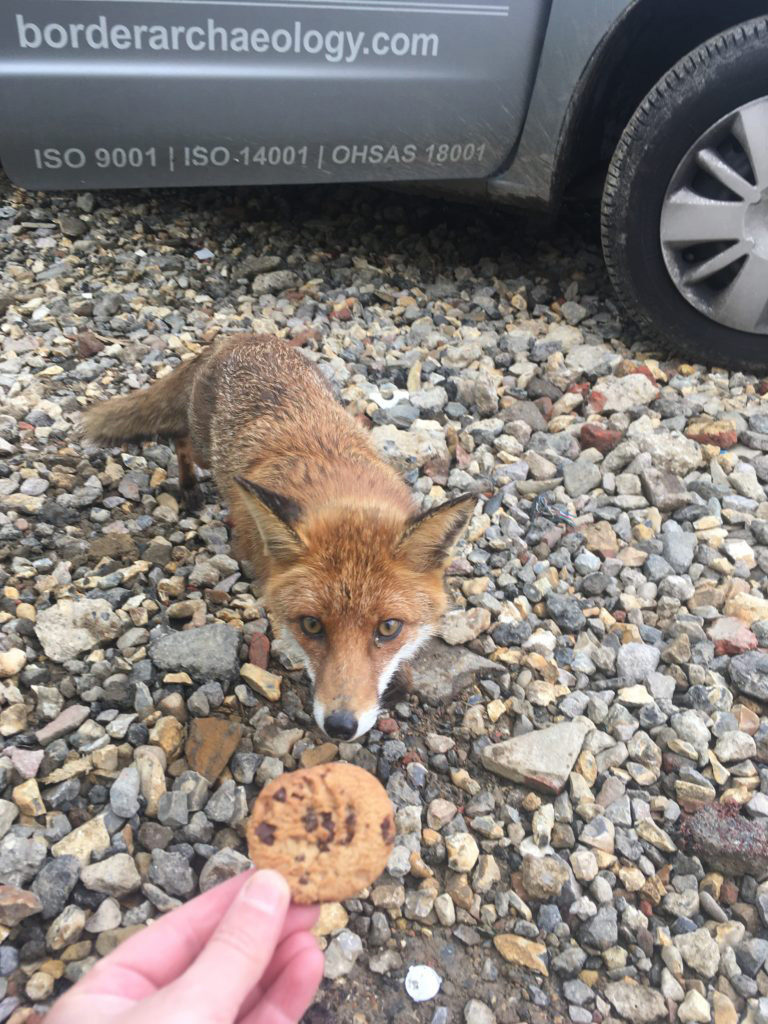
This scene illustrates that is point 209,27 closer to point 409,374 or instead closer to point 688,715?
point 409,374

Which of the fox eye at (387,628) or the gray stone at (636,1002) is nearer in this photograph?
the gray stone at (636,1002)

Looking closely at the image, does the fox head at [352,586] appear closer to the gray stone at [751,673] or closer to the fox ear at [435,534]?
the fox ear at [435,534]

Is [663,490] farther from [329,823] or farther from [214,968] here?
[214,968]

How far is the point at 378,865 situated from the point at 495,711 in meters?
1.32

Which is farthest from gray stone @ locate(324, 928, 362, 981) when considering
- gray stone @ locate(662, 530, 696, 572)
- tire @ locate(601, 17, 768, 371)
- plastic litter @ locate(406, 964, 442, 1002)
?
A: tire @ locate(601, 17, 768, 371)

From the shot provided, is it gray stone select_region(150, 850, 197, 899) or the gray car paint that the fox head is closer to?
gray stone select_region(150, 850, 197, 899)

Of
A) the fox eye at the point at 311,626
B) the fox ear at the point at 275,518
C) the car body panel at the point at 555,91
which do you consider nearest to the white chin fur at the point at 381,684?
A: the fox eye at the point at 311,626

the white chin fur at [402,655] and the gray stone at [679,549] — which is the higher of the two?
the white chin fur at [402,655]

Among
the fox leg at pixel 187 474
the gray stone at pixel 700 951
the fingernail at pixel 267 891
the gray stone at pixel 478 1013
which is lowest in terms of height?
the fox leg at pixel 187 474

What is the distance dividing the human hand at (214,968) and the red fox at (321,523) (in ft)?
2.50

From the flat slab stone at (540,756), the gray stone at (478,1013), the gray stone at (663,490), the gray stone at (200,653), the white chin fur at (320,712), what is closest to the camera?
the gray stone at (478,1013)

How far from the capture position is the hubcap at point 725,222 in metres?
4.38

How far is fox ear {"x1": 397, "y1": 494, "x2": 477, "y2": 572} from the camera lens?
2803 millimetres

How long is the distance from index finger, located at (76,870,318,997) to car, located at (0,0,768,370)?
4.04 metres
